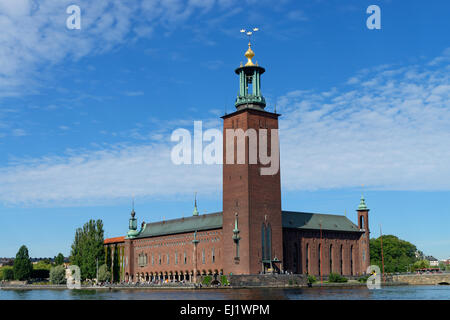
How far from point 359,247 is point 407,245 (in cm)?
3802

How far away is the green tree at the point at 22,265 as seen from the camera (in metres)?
118

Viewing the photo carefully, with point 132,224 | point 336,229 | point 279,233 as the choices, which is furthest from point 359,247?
point 132,224

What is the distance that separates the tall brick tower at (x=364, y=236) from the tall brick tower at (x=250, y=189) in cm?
2484

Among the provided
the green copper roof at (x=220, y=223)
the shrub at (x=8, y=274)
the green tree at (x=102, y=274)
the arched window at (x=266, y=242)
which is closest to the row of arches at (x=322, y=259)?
the green copper roof at (x=220, y=223)

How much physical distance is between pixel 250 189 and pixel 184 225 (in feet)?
79.3

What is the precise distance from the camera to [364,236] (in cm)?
10412

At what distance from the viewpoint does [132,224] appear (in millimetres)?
113875

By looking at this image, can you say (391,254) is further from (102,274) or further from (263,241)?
(102,274)

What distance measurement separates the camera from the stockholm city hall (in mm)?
82062

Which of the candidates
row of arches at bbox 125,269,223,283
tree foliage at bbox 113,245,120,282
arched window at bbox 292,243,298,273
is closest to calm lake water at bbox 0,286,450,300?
arched window at bbox 292,243,298,273

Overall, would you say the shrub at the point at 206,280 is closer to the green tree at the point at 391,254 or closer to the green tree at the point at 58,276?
the green tree at the point at 58,276

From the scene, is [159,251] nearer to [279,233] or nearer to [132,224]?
[132,224]

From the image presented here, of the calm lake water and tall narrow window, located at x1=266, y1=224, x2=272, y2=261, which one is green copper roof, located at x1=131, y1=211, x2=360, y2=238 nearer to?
tall narrow window, located at x1=266, y1=224, x2=272, y2=261

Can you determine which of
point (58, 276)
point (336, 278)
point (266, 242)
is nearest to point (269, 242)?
point (266, 242)
